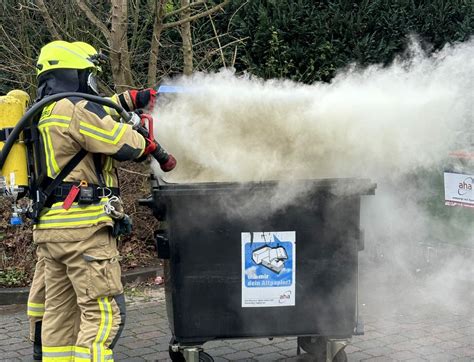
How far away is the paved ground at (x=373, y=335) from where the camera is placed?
480 cm

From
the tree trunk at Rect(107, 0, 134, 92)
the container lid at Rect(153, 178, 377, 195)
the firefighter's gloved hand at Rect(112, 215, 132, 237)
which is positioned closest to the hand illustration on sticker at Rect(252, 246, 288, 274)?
the container lid at Rect(153, 178, 377, 195)

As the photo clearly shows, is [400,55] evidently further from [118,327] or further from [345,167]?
[118,327]

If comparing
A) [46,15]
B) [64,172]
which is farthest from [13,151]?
[46,15]

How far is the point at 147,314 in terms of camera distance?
5801mm

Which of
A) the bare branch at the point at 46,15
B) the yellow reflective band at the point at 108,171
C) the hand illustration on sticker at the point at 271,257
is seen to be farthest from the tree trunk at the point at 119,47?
the hand illustration on sticker at the point at 271,257

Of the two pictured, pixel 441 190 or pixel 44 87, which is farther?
pixel 441 190

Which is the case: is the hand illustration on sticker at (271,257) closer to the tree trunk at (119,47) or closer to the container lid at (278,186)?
the container lid at (278,186)

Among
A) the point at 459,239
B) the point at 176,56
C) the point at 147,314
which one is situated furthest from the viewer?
the point at 176,56

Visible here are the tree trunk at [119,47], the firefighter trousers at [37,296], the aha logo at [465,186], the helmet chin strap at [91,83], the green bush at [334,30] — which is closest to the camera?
the helmet chin strap at [91,83]

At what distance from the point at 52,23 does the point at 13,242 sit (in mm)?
2120

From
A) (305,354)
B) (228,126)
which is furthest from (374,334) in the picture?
(228,126)

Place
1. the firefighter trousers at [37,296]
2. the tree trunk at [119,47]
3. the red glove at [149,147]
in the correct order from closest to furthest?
the red glove at [149,147]
the firefighter trousers at [37,296]
the tree trunk at [119,47]

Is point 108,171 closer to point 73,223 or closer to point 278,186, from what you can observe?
point 73,223

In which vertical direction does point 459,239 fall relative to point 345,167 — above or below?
below
